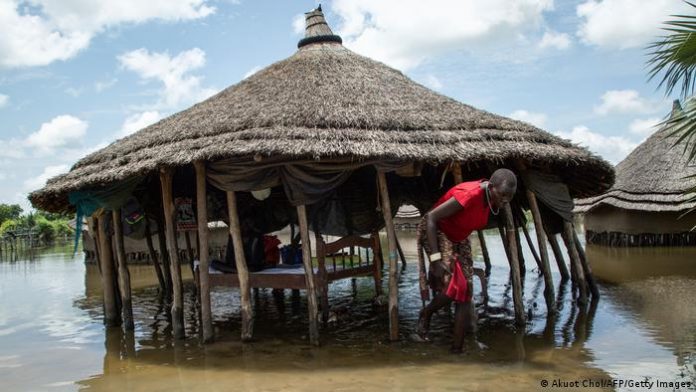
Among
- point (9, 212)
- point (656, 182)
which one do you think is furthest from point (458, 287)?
point (9, 212)

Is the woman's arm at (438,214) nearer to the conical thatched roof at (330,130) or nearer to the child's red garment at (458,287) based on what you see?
the child's red garment at (458,287)

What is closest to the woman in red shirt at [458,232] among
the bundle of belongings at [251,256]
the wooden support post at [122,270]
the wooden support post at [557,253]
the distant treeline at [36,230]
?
the bundle of belongings at [251,256]

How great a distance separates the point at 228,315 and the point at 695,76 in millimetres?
7780

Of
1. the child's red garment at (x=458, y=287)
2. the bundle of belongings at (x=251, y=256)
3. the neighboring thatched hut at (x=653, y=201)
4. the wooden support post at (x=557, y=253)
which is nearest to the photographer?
the child's red garment at (x=458, y=287)

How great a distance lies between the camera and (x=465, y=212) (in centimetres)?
630

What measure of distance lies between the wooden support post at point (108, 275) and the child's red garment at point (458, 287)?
5975 mm

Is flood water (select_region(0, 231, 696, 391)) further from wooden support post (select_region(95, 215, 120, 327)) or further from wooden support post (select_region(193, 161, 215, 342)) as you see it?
wooden support post (select_region(193, 161, 215, 342))

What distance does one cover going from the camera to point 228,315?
10109 millimetres

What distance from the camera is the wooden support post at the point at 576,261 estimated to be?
946 cm

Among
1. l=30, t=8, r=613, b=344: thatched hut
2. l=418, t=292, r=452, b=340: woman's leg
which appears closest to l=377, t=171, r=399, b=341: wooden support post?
l=30, t=8, r=613, b=344: thatched hut

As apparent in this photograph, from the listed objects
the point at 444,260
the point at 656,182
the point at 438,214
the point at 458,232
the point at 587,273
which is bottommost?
the point at 587,273

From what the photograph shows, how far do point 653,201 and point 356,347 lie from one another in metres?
13.7

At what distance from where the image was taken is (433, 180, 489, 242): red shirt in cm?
618

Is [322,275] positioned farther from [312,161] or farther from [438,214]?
[438,214]
